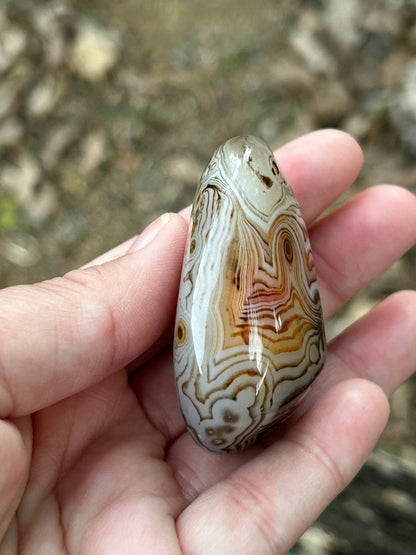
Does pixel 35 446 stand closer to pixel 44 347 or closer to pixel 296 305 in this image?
pixel 44 347

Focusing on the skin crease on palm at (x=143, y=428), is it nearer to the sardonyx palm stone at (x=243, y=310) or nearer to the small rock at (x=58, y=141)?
the sardonyx palm stone at (x=243, y=310)

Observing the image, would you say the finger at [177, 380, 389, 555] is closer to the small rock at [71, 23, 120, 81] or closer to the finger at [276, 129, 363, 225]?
the finger at [276, 129, 363, 225]

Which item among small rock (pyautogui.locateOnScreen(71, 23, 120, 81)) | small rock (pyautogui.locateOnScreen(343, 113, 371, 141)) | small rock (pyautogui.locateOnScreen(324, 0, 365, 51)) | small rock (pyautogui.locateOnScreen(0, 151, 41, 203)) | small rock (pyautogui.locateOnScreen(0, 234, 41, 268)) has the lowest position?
small rock (pyautogui.locateOnScreen(343, 113, 371, 141))

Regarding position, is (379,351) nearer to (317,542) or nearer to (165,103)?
(317,542)

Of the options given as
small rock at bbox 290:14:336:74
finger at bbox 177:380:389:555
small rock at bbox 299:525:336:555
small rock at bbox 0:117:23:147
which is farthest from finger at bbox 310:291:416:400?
small rock at bbox 0:117:23:147

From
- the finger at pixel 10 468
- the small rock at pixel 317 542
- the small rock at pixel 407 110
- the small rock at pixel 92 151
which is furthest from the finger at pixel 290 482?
the small rock at pixel 92 151

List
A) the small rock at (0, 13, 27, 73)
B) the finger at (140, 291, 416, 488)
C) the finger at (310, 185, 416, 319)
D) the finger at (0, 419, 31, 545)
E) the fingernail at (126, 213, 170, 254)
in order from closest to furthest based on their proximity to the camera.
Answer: the finger at (0, 419, 31, 545) → the fingernail at (126, 213, 170, 254) → the finger at (140, 291, 416, 488) → the finger at (310, 185, 416, 319) → the small rock at (0, 13, 27, 73)
